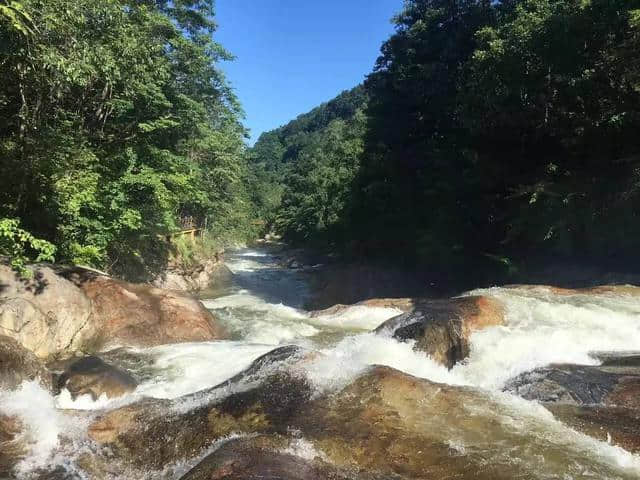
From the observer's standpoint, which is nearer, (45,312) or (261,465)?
(261,465)

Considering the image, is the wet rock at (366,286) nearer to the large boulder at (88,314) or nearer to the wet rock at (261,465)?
the large boulder at (88,314)

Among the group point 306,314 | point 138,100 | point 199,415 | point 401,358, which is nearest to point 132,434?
point 199,415

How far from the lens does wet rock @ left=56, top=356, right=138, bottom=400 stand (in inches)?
279

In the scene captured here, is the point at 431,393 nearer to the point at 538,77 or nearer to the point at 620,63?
the point at 620,63

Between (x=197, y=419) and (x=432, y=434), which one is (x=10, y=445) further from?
(x=432, y=434)

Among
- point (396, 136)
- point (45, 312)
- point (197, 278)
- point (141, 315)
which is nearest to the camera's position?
point (45, 312)

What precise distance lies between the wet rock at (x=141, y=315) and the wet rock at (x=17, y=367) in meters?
2.98

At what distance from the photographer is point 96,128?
13359 millimetres

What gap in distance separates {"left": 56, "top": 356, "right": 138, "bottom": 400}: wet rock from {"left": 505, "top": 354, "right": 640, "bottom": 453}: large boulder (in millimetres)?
6018

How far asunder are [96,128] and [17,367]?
8.62 meters

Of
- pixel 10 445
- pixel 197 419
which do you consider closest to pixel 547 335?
pixel 197 419

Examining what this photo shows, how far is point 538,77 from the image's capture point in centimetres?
1662

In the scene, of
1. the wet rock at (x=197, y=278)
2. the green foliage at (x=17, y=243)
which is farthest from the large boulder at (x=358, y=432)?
the wet rock at (x=197, y=278)

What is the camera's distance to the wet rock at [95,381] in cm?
709
